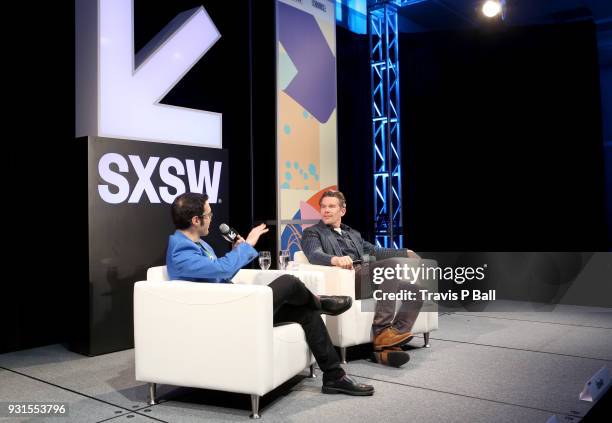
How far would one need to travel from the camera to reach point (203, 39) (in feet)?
16.2

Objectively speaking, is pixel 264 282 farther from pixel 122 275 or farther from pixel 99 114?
pixel 99 114

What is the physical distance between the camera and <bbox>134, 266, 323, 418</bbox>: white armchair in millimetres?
2598

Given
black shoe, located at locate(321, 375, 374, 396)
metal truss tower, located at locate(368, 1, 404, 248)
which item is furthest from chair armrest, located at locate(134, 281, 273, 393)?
metal truss tower, located at locate(368, 1, 404, 248)

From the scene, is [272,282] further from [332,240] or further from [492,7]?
[492,7]

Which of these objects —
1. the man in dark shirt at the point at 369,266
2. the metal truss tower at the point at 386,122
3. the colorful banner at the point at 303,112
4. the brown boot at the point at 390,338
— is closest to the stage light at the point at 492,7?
the metal truss tower at the point at 386,122

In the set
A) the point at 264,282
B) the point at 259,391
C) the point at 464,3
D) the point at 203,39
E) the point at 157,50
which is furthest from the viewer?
the point at 464,3

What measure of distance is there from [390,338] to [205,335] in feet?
4.53

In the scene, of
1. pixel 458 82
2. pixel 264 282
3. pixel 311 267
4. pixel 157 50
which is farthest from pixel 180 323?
pixel 458 82

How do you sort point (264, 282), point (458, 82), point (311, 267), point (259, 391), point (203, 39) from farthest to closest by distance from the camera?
point (458, 82) < point (203, 39) < point (311, 267) < point (264, 282) < point (259, 391)

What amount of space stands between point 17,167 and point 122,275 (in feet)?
3.58

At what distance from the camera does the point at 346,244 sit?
13.6ft

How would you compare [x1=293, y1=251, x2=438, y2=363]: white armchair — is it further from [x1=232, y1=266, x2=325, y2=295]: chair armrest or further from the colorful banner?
the colorful banner

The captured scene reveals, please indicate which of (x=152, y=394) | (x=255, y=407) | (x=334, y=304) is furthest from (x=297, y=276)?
(x=152, y=394)

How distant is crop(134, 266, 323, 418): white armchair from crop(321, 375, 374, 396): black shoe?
0.23 meters
